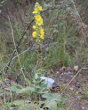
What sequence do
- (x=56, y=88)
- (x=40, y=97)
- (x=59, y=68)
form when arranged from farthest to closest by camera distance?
1. (x=59, y=68)
2. (x=56, y=88)
3. (x=40, y=97)

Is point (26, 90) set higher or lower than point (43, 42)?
lower

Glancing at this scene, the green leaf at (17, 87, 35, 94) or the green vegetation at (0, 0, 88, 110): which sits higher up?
the green vegetation at (0, 0, 88, 110)

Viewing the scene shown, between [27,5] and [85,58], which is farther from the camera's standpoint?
[27,5]

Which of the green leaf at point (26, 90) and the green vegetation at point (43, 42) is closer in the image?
the green leaf at point (26, 90)

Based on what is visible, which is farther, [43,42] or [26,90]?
[43,42]

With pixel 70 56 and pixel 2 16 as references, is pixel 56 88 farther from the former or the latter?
pixel 2 16

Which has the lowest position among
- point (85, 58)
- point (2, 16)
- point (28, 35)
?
point (85, 58)

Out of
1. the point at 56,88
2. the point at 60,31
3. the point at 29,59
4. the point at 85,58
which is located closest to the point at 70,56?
the point at 85,58

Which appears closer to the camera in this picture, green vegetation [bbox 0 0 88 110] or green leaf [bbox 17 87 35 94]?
green leaf [bbox 17 87 35 94]

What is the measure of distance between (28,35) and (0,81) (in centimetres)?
151

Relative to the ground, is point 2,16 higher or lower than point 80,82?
higher

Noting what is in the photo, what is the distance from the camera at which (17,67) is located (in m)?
3.65

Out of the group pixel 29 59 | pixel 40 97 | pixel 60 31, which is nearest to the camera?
pixel 40 97

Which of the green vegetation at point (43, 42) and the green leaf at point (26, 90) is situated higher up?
the green vegetation at point (43, 42)
